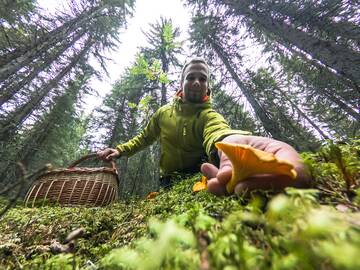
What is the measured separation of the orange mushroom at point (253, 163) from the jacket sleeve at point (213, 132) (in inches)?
41.4

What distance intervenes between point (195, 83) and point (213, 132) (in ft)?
5.13

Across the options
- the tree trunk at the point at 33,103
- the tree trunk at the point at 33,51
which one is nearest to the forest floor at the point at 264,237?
the tree trunk at the point at 33,51

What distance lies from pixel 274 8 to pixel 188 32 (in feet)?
31.4

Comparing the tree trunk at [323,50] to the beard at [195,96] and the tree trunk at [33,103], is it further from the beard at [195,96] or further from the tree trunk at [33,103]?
the tree trunk at [33,103]

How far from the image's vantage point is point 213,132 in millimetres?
3027

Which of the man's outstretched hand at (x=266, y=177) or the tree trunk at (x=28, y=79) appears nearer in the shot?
the man's outstretched hand at (x=266, y=177)

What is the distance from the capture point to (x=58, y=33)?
1086cm

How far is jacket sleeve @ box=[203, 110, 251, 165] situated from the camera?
2.30 meters

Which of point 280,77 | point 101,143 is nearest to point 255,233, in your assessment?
point 280,77

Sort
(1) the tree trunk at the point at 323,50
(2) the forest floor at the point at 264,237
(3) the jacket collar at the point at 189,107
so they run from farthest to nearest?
(1) the tree trunk at the point at 323,50 < (3) the jacket collar at the point at 189,107 < (2) the forest floor at the point at 264,237

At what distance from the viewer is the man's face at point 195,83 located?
14.3 ft

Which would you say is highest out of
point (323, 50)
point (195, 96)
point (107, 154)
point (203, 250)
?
point (323, 50)

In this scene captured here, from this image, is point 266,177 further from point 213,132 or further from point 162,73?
point 162,73

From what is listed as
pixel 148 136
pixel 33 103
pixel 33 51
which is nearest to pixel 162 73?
pixel 148 136
